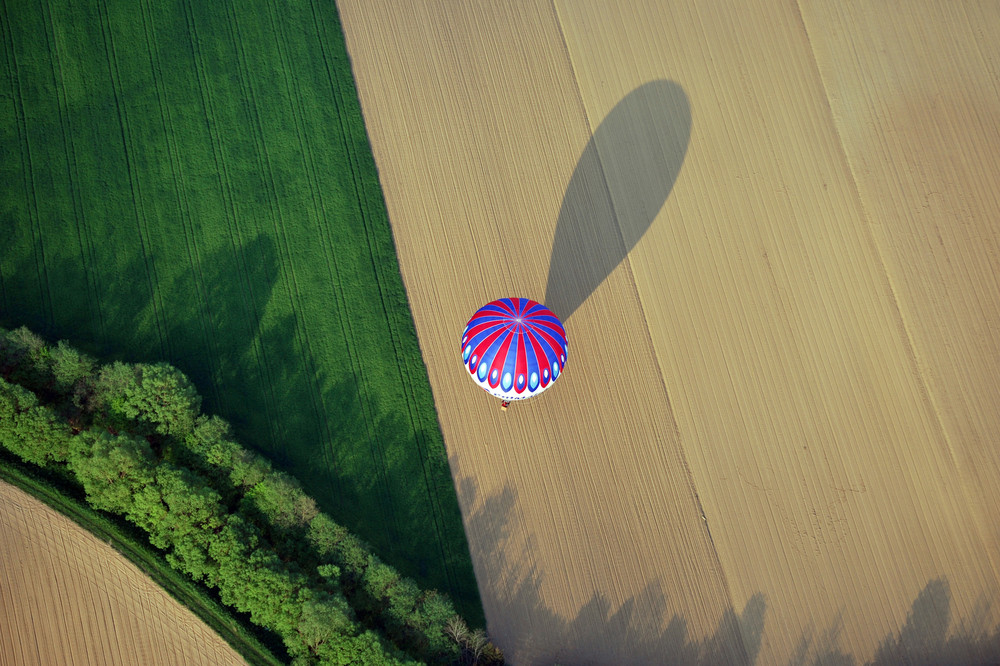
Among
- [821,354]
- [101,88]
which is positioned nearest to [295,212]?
[101,88]

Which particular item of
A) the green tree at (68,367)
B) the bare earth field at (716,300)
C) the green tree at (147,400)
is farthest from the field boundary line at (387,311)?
the green tree at (68,367)

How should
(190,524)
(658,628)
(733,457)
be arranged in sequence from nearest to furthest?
(190,524)
(658,628)
(733,457)

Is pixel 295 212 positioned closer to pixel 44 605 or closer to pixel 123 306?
pixel 123 306

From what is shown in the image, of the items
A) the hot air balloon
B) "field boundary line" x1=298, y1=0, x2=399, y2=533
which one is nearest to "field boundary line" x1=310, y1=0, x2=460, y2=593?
"field boundary line" x1=298, y1=0, x2=399, y2=533

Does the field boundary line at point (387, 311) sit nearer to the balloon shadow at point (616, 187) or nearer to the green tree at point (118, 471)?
the balloon shadow at point (616, 187)

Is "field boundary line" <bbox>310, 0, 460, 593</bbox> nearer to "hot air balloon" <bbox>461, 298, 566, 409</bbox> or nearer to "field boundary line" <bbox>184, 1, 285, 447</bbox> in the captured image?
"hot air balloon" <bbox>461, 298, 566, 409</bbox>

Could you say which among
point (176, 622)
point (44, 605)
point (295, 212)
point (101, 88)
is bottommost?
point (176, 622)
